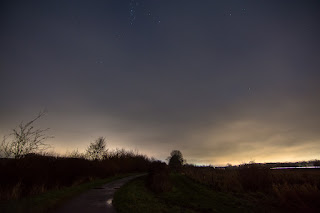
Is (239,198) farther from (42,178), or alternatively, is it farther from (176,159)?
(176,159)

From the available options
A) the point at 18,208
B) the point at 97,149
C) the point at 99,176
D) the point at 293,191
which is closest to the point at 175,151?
the point at 97,149

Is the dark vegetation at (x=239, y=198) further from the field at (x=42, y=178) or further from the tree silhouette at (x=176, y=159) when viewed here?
the tree silhouette at (x=176, y=159)

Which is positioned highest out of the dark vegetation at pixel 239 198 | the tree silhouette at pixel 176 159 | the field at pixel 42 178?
the tree silhouette at pixel 176 159

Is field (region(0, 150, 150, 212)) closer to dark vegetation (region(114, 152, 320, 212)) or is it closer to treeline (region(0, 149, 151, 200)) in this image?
treeline (region(0, 149, 151, 200))

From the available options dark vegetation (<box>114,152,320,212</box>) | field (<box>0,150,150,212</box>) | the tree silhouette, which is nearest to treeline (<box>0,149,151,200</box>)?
field (<box>0,150,150,212</box>)

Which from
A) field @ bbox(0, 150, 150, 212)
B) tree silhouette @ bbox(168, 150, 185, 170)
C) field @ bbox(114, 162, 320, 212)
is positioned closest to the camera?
field @ bbox(0, 150, 150, 212)

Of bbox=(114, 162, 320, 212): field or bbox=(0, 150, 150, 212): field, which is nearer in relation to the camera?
bbox=(0, 150, 150, 212): field

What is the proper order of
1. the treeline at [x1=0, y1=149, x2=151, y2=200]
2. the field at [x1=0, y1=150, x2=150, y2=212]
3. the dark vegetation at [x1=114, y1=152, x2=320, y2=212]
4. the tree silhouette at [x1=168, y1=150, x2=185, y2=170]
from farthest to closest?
the tree silhouette at [x1=168, y1=150, x2=185, y2=170], the treeline at [x1=0, y1=149, x2=151, y2=200], the dark vegetation at [x1=114, y1=152, x2=320, y2=212], the field at [x1=0, y1=150, x2=150, y2=212]

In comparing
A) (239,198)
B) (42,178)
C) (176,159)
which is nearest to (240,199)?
(239,198)

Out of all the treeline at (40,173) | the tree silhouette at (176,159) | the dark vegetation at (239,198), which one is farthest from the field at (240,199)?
the tree silhouette at (176,159)

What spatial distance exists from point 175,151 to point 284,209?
97033 millimetres

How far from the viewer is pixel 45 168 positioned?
2003 centimetres

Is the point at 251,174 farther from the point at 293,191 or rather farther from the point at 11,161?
the point at 11,161

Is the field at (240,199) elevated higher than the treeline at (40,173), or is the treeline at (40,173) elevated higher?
the treeline at (40,173)
